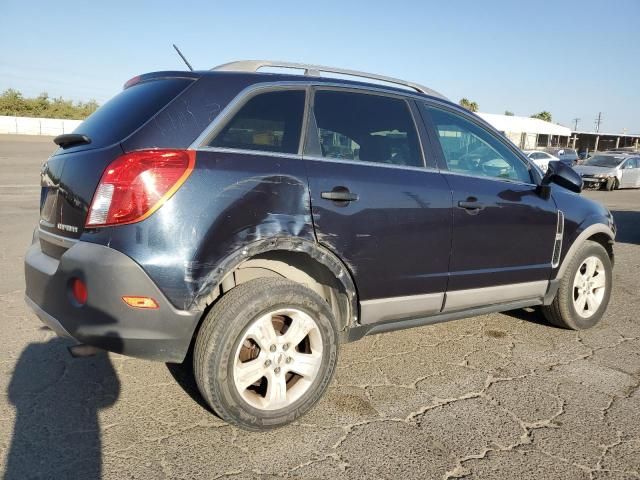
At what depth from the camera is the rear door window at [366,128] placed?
3002 mm

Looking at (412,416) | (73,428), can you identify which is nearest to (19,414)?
(73,428)

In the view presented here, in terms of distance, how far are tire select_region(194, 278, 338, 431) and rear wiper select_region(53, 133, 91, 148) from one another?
1.12 metres

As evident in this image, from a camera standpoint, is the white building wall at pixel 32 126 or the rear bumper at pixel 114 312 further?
the white building wall at pixel 32 126

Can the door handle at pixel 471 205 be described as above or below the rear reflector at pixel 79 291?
above

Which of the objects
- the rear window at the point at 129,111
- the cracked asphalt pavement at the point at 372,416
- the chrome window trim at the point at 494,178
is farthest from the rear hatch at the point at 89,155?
the chrome window trim at the point at 494,178

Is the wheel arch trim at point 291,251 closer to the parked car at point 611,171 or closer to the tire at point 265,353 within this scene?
the tire at point 265,353

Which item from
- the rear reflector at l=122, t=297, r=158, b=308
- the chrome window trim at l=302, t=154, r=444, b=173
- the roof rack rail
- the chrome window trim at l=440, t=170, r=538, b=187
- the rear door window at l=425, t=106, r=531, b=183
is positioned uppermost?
the roof rack rail

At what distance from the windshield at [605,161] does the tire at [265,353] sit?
21580 millimetres

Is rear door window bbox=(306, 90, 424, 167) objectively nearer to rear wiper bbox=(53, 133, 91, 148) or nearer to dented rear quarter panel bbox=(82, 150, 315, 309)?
dented rear quarter panel bbox=(82, 150, 315, 309)

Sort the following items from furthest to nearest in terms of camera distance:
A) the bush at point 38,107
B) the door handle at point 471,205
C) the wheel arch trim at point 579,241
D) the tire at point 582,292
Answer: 1. the bush at point 38,107
2. the tire at point 582,292
3. the wheel arch trim at point 579,241
4. the door handle at point 471,205

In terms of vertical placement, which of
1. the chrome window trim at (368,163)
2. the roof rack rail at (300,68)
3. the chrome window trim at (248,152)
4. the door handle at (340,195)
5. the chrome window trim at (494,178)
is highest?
the roof rack rail at (300,68)

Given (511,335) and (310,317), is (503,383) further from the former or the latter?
(310,317)

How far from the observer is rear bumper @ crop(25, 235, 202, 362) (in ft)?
7.72

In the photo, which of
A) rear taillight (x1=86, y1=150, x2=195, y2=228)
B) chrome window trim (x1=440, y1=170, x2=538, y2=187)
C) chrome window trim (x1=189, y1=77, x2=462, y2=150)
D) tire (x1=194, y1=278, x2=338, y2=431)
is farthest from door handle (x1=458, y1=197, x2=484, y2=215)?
rear taillight (x1=86, y1=150, x2=195, y2=228)
